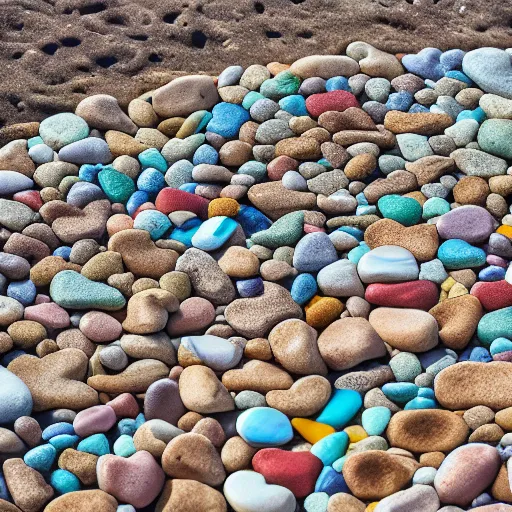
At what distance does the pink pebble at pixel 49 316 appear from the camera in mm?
1633

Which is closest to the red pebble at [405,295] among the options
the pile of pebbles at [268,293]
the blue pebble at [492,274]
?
the pile of pebbles at [268,293]

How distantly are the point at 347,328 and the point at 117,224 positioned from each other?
0.59 metres

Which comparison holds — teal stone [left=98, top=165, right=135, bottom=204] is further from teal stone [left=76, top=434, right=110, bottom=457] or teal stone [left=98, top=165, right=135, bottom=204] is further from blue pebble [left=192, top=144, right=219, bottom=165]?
teal stone [left=76, top=434, right=110, bottom=457]

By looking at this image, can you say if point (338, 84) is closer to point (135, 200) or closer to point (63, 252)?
point (135, 200)

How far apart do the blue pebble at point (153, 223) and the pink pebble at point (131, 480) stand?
1.92ft

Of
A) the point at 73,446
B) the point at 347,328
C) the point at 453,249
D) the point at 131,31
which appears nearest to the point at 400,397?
the point at 347,328

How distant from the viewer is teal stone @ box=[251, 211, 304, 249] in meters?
1.78

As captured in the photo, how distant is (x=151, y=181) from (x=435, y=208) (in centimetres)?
68

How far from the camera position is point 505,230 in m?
1.78

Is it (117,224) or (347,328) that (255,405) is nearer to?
(347,328)

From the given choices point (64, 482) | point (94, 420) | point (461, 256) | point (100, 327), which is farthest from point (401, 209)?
point (64, 482)

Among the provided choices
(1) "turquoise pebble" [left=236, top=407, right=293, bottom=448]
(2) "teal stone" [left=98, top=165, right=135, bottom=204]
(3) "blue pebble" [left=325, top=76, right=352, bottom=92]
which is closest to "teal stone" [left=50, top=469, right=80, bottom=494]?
(1) "turquoise pebble" [left=236, top=407, right=293, bottom=448]

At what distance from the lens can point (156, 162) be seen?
198 cm

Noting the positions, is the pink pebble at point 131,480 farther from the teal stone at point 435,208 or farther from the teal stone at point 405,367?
the teal stone at point 435,208
